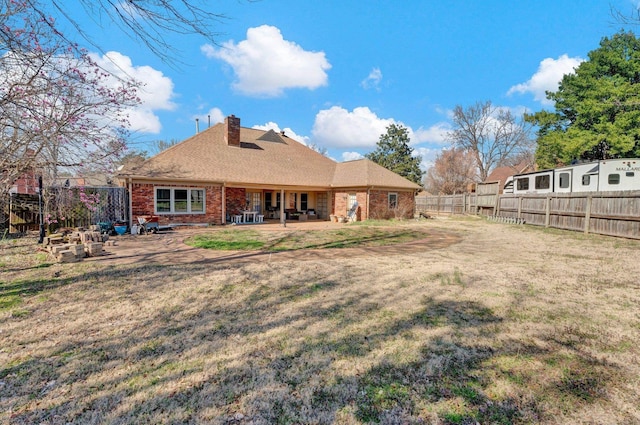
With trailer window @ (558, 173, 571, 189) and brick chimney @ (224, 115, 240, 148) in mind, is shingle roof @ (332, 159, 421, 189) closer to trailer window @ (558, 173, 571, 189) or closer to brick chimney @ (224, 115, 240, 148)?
brick chimney @ (224, 115, 240, 148)

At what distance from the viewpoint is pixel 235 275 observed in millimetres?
5879

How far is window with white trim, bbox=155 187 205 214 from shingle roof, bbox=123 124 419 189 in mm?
801

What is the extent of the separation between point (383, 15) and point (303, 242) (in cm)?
663

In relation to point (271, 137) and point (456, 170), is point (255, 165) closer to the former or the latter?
point (271, 137)

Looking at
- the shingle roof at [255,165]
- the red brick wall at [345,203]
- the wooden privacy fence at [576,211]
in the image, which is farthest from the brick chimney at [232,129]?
the wooden privacy fence at [576,211]

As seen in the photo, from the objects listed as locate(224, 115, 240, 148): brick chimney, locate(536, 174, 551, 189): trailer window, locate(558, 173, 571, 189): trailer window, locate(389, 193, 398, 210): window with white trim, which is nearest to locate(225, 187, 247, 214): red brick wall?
locate(224, 115, 240, 148): brick chimney

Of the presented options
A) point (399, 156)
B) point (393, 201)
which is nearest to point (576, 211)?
point (393, 201)

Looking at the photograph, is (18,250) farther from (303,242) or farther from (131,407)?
(131,407)

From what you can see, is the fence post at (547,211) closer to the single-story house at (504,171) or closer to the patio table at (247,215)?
the patio table at (247,215)

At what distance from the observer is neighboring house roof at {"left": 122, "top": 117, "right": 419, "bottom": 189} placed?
586 inches

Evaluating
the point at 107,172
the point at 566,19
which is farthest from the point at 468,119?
the point at 107,172

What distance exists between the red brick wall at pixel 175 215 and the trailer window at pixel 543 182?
17650 millimetres

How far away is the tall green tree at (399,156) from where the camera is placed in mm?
37594

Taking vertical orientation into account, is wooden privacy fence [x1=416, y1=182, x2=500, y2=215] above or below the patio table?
above
